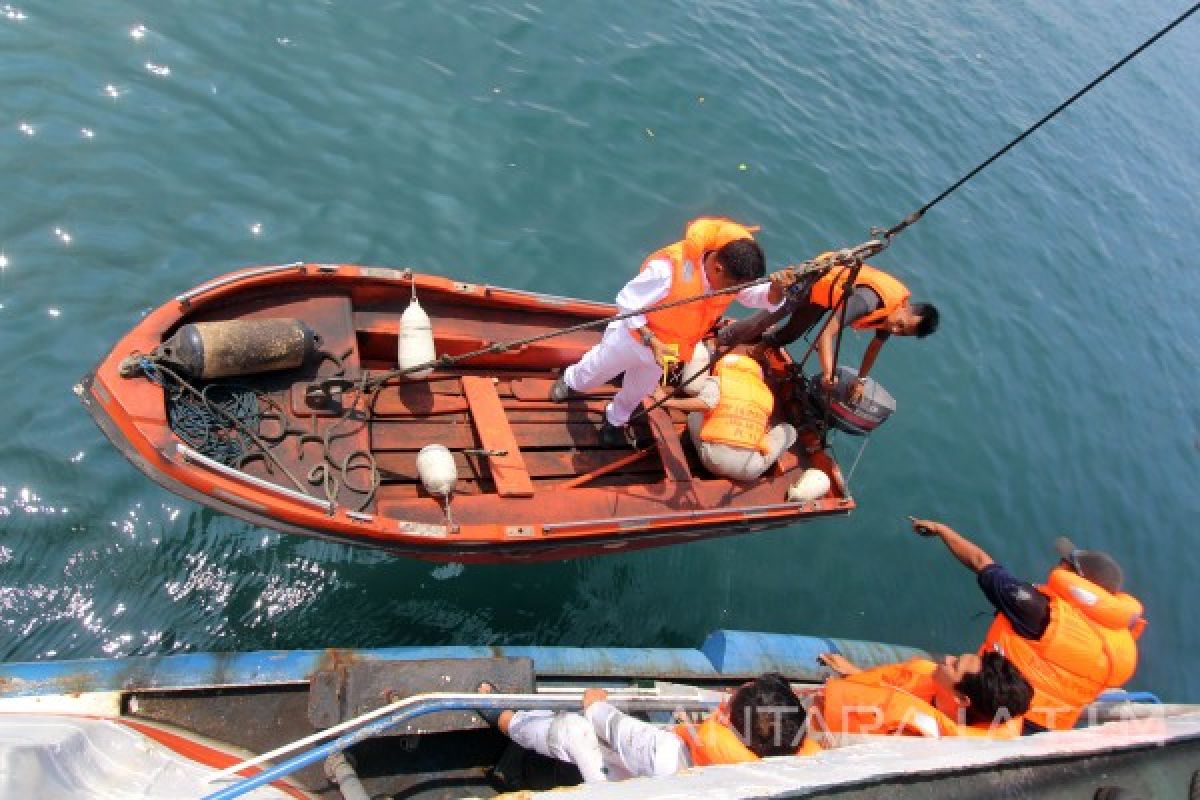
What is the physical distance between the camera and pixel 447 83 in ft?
29.7

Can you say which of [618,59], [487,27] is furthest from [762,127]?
[487,27]

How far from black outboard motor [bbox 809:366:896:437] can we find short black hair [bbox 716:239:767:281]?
5.87ft

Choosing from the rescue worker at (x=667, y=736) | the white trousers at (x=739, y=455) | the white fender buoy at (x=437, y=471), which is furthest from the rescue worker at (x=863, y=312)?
the rescue worker at (x=667, y=736)

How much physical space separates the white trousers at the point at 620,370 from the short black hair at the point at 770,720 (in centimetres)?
262

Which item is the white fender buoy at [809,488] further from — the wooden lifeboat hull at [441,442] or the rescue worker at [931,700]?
the rescue worker at [931,700]

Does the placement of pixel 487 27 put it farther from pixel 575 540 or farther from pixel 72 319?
pixel 575 540

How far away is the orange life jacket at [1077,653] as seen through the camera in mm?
4609

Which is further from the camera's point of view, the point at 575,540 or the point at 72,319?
the point at 72,319

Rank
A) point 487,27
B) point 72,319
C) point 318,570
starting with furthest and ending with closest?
1. point 487,27
2. point 72,319
3. point 318,570

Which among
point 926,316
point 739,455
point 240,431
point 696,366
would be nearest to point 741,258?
point 696,366

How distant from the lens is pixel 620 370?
576 cm

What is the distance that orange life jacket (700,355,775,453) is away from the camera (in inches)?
233

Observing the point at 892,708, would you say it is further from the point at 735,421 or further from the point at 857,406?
the point at 857,406

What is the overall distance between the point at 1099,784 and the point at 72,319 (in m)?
7.19
